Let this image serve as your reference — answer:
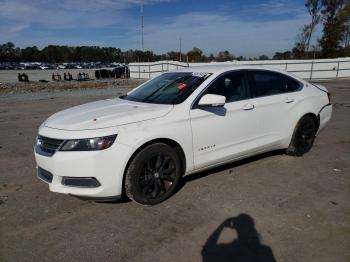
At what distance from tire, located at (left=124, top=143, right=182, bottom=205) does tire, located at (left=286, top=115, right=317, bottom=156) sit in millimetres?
2415

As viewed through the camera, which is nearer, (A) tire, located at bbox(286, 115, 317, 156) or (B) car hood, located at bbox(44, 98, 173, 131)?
(B) car hood, located at bbox(44, 98, 173, 131)

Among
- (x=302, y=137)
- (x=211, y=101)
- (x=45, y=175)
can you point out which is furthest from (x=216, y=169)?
(x=45, y=175)

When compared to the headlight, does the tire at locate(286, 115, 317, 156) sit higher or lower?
lower

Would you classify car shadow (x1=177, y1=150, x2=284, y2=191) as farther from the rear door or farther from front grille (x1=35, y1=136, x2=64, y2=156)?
front grille (x1=35, y1=136, x2=64, y2=156)

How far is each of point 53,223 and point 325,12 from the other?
156 feet

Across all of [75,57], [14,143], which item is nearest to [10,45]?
[75,57]

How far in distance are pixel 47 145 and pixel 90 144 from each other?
0.61 m

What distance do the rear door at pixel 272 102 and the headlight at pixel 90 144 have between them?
2.35 meters

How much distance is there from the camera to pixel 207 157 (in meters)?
4.77

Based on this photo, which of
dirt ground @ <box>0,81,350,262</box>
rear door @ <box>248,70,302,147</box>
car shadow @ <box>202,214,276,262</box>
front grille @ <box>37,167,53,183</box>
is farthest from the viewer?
rear door @ <box>248,70,302,147</box>

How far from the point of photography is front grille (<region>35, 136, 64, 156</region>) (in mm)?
4039

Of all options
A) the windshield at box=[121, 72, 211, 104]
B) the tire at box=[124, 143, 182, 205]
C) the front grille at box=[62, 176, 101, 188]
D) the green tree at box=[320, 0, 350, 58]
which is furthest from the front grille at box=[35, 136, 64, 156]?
the green tree at box=[320, 0, 350, 58]

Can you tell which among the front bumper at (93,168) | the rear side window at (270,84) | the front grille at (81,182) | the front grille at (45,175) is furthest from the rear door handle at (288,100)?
the front grille at (45,175)

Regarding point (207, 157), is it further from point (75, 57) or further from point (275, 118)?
point (75, 57)
